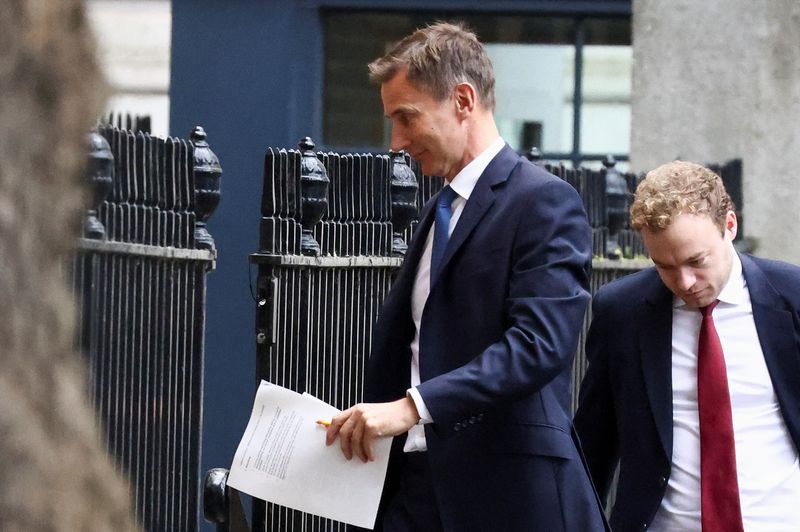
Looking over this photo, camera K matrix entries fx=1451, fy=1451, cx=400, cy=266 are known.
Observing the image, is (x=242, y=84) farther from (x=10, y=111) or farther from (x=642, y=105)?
(x=10, y=111)

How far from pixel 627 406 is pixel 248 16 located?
246 inches

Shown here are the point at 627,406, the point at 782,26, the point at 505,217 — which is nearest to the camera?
the point at 505,217

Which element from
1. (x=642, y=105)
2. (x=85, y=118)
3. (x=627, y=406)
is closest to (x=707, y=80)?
(x=642, y=105)

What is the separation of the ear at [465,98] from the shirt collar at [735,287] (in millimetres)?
852

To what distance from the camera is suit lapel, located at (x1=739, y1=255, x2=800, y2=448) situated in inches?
140

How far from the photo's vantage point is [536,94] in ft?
32.7

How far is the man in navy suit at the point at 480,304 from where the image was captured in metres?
3.12

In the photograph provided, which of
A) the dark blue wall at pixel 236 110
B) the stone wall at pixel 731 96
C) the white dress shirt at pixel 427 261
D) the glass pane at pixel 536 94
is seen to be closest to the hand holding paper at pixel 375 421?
the white dress shirt at pixel 427 261

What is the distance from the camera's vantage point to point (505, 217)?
320 cm

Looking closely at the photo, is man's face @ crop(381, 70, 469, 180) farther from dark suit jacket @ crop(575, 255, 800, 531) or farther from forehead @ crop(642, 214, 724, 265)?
dark suit jacket @ crop(575, 255, 800, 531)

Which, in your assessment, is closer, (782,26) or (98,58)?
(98,58)

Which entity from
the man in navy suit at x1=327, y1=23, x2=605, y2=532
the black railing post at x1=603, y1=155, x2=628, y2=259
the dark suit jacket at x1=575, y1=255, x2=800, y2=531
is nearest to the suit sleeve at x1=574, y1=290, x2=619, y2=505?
the dark suit jacket at x1=575, y1=255, x2=800, y2=531

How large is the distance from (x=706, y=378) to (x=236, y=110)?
6.37 m

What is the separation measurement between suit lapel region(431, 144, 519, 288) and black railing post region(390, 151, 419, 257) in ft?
4.60
